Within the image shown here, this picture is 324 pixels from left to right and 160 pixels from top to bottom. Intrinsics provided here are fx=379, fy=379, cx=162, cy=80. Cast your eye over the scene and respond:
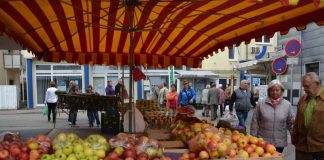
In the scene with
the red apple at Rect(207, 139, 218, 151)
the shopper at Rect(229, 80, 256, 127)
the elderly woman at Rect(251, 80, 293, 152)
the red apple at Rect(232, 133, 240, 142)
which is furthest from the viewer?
the shopper at Rect(229, 80, 256, 127)

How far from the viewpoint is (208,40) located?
662 cm

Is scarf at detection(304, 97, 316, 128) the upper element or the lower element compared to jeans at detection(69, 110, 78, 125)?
upper

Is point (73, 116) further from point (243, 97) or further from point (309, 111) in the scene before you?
point (309, 111)

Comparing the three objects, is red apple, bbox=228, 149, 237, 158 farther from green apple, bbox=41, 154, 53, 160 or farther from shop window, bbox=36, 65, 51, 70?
shop window, bbox=36, 65, 51, 70

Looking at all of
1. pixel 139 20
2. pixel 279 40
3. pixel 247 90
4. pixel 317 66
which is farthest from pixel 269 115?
pixel 279 40

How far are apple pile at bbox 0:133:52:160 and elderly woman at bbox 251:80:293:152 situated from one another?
9.93 ft

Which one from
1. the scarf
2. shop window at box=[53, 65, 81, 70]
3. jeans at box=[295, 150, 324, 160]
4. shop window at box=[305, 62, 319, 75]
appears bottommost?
jeans at box=[295, 150, 324, 160]

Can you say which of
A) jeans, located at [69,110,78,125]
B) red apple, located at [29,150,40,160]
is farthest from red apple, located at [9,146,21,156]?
jeans, located at [69,110,78,125]

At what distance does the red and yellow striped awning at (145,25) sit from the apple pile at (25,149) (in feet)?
4.63

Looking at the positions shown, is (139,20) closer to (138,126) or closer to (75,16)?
(75,16)

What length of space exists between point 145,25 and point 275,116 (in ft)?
7.48

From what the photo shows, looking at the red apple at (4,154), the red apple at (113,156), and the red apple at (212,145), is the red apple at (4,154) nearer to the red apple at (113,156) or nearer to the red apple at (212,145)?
the red apple at (113,156)

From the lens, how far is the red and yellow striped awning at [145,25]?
442cm

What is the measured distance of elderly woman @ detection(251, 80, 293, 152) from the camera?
527cm
